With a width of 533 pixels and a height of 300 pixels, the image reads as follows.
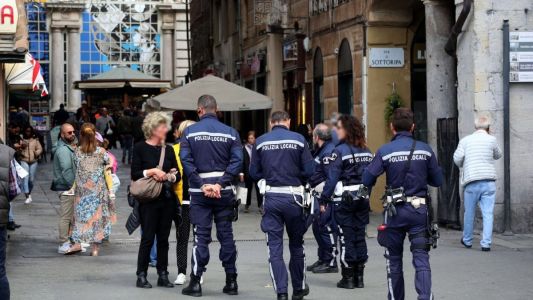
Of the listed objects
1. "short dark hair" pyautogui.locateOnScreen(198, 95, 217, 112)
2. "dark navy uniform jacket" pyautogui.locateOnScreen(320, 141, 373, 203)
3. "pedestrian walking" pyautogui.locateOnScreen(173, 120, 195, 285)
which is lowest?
"pedestrian walking" pyautogui.locateOnScreen(173, 120, 195, 285)

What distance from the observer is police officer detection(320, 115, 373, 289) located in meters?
11.7

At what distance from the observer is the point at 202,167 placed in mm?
11164

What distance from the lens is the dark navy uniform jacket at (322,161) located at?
12570 mm

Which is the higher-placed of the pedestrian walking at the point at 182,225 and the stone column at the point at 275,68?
the stone column at the point at 275,68

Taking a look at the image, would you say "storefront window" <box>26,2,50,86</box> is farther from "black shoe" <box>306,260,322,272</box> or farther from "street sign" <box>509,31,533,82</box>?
"black shoe" <box>306,260,322,272</box>

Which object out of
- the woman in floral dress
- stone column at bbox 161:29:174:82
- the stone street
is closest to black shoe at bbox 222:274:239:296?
the stone street

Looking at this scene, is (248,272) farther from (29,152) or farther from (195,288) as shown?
(29,152)

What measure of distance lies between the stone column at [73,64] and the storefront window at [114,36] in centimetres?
45

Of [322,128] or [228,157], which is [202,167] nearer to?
[228,157]

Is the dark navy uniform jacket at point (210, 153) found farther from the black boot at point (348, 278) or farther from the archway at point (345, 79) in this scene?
the archway at point (345, 79)

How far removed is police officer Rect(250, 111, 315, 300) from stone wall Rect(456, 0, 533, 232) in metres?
6.55

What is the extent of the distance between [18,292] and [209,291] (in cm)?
196

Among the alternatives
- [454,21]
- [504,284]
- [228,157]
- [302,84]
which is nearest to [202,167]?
[228,157]

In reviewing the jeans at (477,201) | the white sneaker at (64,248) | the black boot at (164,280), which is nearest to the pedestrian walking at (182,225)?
the black boot at (164,280)
